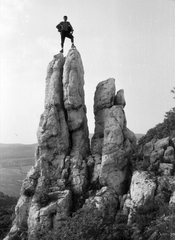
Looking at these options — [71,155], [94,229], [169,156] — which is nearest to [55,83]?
[71,155]

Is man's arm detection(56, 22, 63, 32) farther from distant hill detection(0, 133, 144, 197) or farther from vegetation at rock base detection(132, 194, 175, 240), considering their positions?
distant hill detection(0, 133, 144, 197)

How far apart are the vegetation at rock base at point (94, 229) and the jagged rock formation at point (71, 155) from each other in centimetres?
297

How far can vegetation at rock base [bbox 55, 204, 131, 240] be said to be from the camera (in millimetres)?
15523

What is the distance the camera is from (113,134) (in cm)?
2369

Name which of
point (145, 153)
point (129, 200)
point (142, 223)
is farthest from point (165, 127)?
point (142, 223)

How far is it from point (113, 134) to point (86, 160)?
359cm

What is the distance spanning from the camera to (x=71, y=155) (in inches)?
965

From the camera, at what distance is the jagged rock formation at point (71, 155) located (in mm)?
21375

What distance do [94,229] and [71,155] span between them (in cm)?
956

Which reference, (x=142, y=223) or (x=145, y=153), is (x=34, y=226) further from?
(x=145, y=153)

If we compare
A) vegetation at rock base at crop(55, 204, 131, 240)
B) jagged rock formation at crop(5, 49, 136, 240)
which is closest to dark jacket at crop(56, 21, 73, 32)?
jagged rock formation at crop(5, 49, 136, 240)

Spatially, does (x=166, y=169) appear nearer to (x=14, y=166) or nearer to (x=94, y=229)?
(x=94, y=229)

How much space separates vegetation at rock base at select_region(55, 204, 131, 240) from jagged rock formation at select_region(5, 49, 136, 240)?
2.97 metres

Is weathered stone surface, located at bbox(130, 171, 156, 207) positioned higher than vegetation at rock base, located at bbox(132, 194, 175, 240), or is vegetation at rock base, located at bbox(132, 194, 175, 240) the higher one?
weathered stone surface, located at bbox(130, 171, 156, 207)
